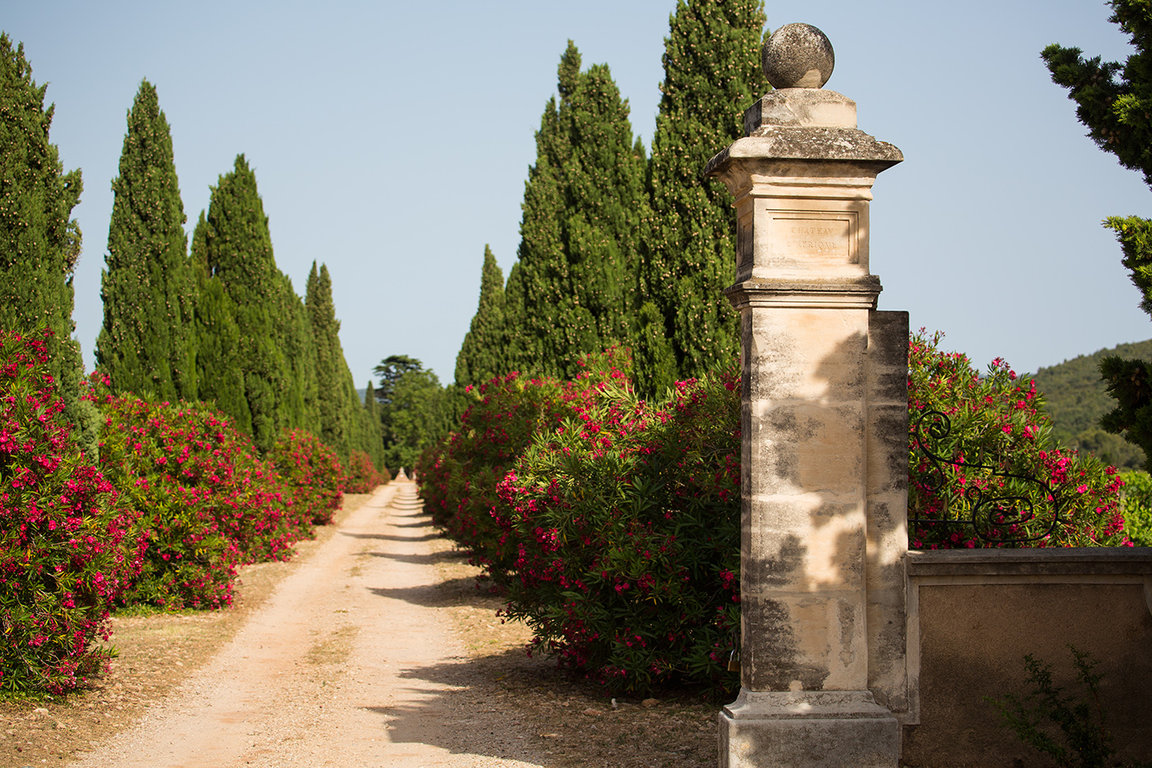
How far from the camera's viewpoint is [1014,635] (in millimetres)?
5484

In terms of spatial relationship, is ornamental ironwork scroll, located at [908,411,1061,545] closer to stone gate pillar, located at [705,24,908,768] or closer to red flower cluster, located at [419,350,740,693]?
red flower cluster, located at [419,350,740,693]

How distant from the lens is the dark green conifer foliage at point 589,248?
18.5m

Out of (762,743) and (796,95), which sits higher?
(796,95)

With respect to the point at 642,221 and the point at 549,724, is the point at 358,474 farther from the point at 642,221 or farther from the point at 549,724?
the point at 549,724

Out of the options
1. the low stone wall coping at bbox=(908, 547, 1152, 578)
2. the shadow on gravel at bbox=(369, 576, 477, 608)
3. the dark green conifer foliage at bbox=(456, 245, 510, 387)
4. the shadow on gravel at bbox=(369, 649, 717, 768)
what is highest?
the dark green conifer foliage at bbox=(456, 245, 510, 387)

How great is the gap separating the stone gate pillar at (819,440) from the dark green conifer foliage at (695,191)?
26.8 feet

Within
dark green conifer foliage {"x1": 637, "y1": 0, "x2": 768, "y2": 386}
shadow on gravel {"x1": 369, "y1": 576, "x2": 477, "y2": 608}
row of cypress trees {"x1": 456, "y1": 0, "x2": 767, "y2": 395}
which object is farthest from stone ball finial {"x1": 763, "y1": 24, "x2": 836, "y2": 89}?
shadow on gravel {"x1": 369, "y1": 576, "x2": 477, "y2": 608}

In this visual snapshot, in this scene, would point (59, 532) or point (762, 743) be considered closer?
point (762, 743)

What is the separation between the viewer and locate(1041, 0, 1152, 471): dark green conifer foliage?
5121mm

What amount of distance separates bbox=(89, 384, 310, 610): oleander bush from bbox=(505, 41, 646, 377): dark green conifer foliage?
237 inches

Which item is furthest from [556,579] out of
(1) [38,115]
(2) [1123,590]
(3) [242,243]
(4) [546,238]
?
(3) [242,243]

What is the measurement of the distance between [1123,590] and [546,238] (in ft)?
53.3

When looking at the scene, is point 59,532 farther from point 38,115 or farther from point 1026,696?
point 1026,696

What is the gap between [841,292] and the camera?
5.36 meters
